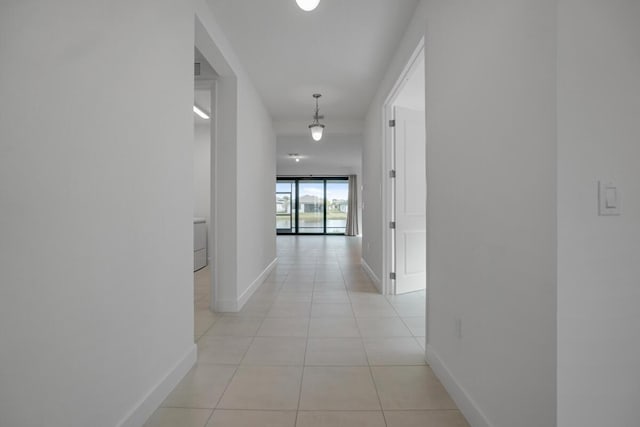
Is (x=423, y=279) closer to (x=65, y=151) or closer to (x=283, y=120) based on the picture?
(x=283, y=120)

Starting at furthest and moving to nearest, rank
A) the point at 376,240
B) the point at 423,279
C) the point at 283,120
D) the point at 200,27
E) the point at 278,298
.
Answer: the point at 283,120
the point at 376,240
the point at 423,279
the point at 278,298
the point at 200,27

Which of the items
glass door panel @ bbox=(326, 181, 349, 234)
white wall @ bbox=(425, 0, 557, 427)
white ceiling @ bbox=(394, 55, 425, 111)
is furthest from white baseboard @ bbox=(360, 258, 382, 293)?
glass door panel @ bbox=(326, 181, 349, 234)

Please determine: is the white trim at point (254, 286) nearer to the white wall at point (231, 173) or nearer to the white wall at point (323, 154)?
the white wall at point (231, 173)

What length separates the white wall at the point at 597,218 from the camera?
39.7 inches

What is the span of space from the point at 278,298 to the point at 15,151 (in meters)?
3.15

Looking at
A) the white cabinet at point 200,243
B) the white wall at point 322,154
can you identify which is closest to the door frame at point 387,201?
the white wall at point 322,154

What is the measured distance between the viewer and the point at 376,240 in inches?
177

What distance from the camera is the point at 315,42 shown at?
3025mm

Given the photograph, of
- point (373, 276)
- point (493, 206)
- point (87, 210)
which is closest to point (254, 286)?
point (373, 276)

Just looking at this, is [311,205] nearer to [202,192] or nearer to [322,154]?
[322,154]

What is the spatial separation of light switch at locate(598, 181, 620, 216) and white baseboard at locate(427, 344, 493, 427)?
3.28 feet

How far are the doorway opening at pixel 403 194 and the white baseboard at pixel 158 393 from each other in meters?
2.46

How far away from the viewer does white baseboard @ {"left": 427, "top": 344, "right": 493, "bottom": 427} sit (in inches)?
59.1

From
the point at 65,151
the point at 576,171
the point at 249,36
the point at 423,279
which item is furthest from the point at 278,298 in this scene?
the point at 576,171
